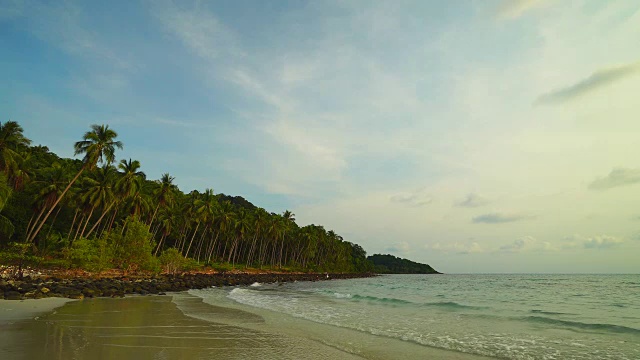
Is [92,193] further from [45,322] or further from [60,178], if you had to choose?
[45,322]

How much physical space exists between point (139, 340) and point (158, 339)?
0.52 metres

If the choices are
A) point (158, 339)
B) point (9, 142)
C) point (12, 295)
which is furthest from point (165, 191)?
point (158, 339)

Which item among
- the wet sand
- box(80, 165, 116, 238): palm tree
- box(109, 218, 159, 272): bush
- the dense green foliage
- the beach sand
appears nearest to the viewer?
the wet sand

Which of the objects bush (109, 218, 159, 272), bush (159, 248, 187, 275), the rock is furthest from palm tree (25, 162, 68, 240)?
the rock

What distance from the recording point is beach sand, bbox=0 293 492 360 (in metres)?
9.20

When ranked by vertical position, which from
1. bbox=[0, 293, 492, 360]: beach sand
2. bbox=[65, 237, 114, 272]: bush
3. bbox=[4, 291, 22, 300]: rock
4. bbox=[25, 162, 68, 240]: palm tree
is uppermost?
bbox=[25, 162, 68, 240]: palm tree

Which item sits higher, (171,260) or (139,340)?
(171,260)

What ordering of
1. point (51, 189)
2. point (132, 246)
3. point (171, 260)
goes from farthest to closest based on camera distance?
point (171, 260)
point (51, 189)
point (132, 246)

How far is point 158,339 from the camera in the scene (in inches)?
433

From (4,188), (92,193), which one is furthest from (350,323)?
(92,193)

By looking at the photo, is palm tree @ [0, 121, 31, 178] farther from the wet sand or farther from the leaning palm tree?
the wet sand

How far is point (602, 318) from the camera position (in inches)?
802

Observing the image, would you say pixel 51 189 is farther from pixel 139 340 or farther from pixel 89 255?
pixel 139 340

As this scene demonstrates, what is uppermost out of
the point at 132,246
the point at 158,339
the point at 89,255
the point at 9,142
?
the point at 9,142
